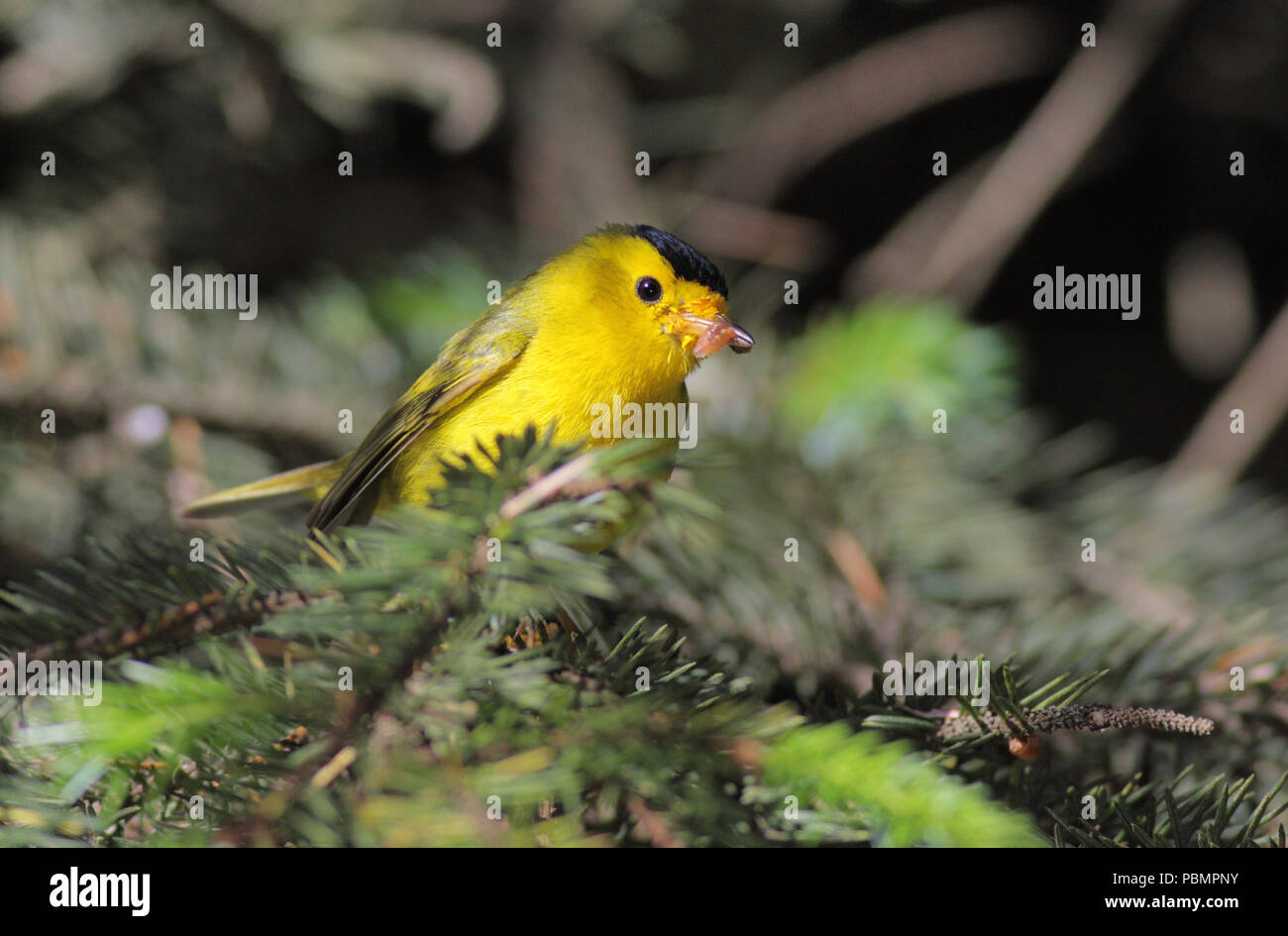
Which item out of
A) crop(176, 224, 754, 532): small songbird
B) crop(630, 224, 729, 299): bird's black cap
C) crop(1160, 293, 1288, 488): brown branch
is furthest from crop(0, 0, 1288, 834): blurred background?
crop(630, 224, 729, 299): bird's black cap

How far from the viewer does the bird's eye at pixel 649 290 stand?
172cm

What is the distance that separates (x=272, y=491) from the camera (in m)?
1.70

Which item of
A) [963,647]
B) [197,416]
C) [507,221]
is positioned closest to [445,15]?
[507,221]

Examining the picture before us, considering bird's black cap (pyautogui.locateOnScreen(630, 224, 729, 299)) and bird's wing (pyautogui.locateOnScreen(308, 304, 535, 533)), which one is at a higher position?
bird's black cap (pyautogui.locateOnScreen(630, 224, 729, 299))

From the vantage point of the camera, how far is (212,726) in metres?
0.88

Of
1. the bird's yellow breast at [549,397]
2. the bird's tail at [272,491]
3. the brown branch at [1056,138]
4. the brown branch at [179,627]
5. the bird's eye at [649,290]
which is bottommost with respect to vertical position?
the brown branch at [179,627]

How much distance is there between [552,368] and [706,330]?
0.82 ft

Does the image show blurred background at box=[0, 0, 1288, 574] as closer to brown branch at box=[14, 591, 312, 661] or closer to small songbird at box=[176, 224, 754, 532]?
small songbird at box=[176, 224, 754, 532]

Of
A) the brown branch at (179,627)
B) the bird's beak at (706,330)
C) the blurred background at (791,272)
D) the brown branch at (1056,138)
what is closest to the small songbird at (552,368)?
the bird's beak at (706,330)

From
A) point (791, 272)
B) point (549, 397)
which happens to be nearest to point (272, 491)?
point (549, 397)

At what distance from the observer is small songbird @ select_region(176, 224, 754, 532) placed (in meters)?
1.56

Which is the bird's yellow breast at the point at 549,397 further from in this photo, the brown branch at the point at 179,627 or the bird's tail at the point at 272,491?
the brown branch at the point at 179,627

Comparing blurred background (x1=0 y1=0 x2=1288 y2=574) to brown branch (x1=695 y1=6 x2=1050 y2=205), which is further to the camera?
brown branch (x1=695 y1=6 x2=1050 y2=205)
